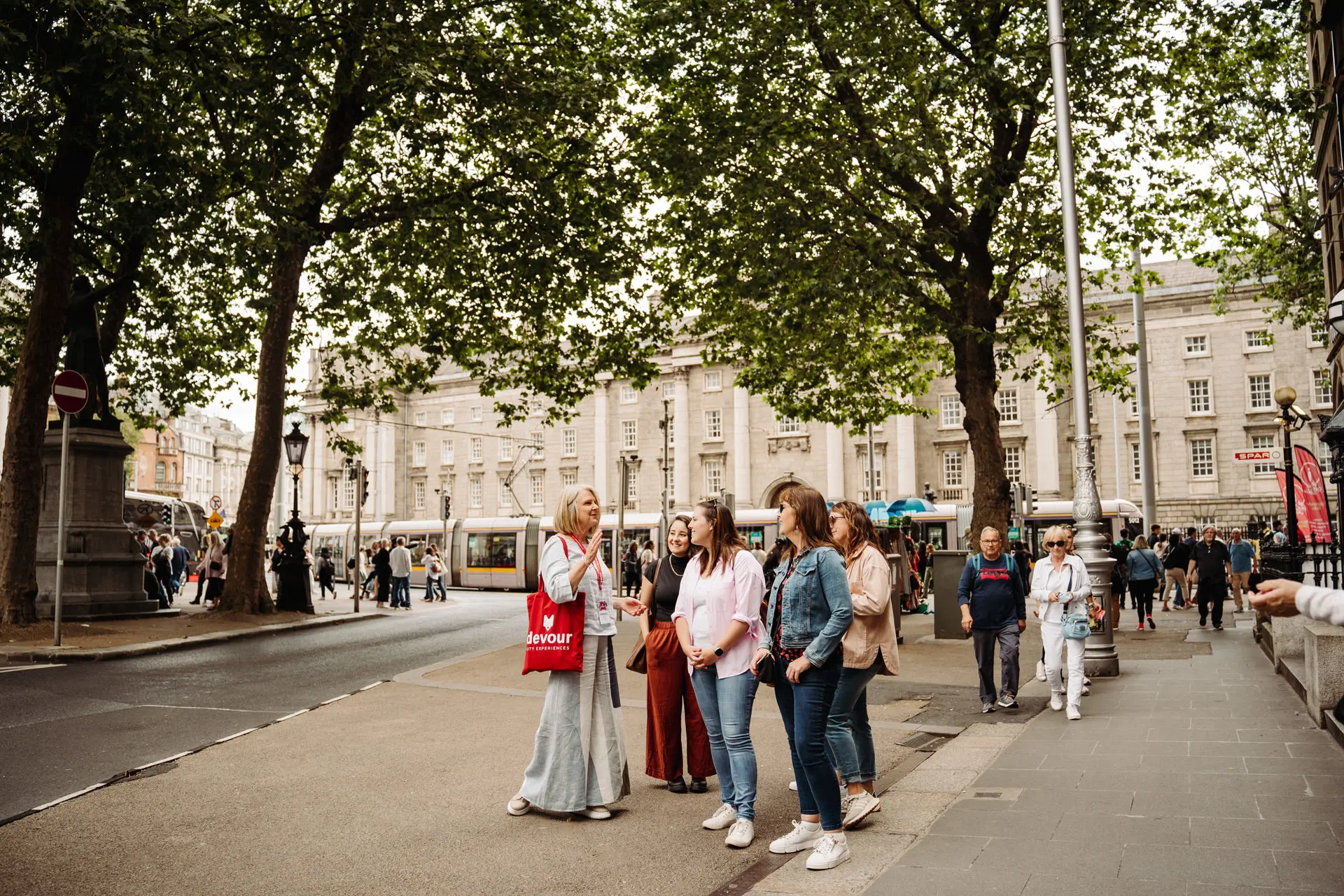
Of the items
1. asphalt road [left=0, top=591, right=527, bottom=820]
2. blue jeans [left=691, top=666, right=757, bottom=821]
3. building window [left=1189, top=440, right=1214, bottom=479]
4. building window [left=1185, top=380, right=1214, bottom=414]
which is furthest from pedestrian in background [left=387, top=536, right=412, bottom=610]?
building window [left=1185, top=380, right=1214, bottom=414]

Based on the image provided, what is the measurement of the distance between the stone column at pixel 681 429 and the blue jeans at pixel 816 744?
65.2 m

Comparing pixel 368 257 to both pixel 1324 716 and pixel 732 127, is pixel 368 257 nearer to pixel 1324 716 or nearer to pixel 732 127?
pixel 732 127

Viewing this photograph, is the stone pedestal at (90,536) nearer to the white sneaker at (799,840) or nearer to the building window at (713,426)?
→ the white sneaker at (799,840)

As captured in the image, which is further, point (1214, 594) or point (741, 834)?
point (1214, 594)

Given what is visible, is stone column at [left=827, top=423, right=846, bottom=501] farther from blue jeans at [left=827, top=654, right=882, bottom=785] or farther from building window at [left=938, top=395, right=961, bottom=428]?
blue jeans at [left=827, top=654, right=882, bottom=785]

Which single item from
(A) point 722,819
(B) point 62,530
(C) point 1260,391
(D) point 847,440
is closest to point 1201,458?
(C) point 1260,391

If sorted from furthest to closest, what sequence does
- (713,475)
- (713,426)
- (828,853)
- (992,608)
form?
1. (713,426)
2. (713,475)
3. (992,608)
4. (828,853)

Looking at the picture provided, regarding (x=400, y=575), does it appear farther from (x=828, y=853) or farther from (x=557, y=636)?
(x=828, y=853)

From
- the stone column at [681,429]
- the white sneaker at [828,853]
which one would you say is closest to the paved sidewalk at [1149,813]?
the white sneaker at [828,853]

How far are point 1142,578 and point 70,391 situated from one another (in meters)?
17.0

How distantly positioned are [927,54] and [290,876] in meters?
15.3

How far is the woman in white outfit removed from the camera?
10023mm

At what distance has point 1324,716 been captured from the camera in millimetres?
8375

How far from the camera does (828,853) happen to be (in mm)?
5113
